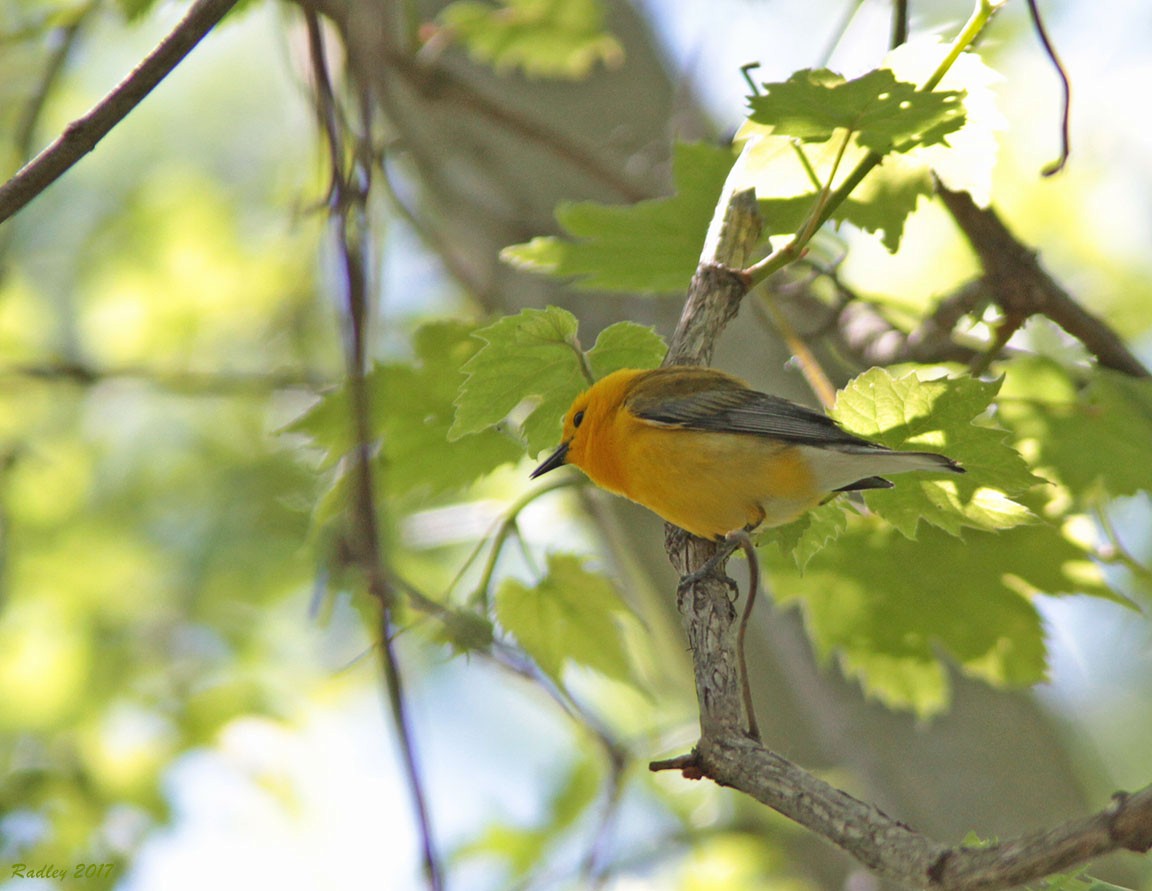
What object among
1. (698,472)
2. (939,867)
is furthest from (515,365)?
(939,867)

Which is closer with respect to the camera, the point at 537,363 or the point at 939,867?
the point at 939,867

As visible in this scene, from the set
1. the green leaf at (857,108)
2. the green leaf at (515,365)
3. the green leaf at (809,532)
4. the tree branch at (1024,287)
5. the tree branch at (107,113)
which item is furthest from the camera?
the tree branch at (1024,287)

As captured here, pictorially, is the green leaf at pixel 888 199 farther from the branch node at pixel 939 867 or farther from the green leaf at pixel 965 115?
the branch node at pixel 939 867

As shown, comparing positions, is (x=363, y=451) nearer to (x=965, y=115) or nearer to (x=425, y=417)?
(x=425, y=417)

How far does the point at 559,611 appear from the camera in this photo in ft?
9.35

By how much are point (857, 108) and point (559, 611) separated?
58.1 inches

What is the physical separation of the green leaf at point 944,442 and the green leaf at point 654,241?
708mm

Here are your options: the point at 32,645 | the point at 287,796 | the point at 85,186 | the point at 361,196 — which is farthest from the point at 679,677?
the point at 85,186

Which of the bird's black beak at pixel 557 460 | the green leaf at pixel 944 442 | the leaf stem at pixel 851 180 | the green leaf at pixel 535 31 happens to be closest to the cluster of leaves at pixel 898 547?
the green leaf at pixel 944 442

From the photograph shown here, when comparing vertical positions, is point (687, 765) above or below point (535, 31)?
below

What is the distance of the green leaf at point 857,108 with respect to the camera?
2.13m

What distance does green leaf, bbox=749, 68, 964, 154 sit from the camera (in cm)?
213

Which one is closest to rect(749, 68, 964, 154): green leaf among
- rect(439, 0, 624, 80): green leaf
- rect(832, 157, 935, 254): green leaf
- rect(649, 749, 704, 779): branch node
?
rect(832, 157, 935, 254): green leaf

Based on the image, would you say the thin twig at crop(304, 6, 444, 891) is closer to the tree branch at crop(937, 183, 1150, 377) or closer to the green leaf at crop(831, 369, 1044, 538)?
the green leaf at crop(831, 369, 1044, 538)
